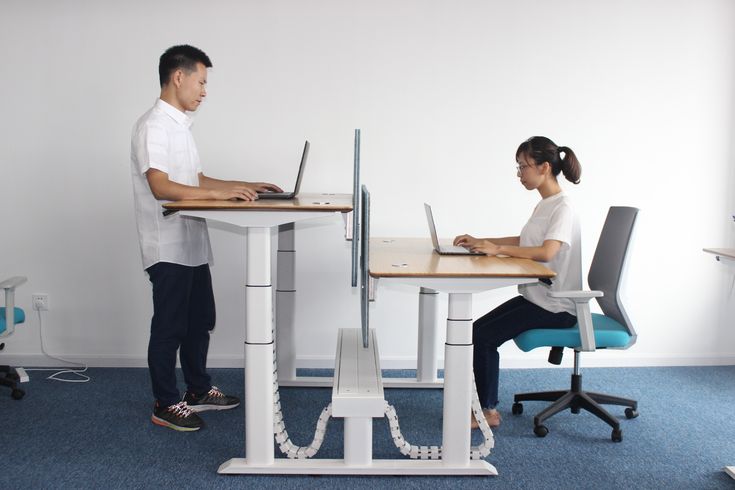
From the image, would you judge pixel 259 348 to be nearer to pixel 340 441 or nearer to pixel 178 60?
pixel 340 441

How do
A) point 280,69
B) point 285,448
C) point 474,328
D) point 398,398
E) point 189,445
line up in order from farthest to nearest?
point 280,69
point 398,398
point 474,328
point 189,445
point 285,448

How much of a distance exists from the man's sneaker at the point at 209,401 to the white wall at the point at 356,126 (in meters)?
0.73

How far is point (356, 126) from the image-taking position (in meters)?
4.00

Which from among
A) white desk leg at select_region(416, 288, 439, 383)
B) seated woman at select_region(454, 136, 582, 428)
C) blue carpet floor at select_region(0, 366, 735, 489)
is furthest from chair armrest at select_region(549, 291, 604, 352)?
white desk leg at select_region(416, 288, 439, 383)

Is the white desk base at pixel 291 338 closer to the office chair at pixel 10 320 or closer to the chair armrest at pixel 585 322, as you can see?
the chair armrest at pixel 585 322

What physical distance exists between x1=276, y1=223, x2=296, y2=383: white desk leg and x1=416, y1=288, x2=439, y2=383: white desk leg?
0.69 meters

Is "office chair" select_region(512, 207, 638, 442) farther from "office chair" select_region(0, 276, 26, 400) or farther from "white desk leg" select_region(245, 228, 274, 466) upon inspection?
"office chair" select_region(0, 276, 26, 400)

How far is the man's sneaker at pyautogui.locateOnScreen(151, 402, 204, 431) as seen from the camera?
3074mm

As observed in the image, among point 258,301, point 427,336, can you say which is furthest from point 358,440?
point 427,336

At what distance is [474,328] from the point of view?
123 inches

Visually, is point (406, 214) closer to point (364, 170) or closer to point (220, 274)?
point (364, 170)

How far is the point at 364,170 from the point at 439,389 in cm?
131

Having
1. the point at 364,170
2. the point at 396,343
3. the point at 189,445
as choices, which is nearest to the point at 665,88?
the point at 364,170

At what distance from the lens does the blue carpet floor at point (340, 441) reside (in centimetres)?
264
